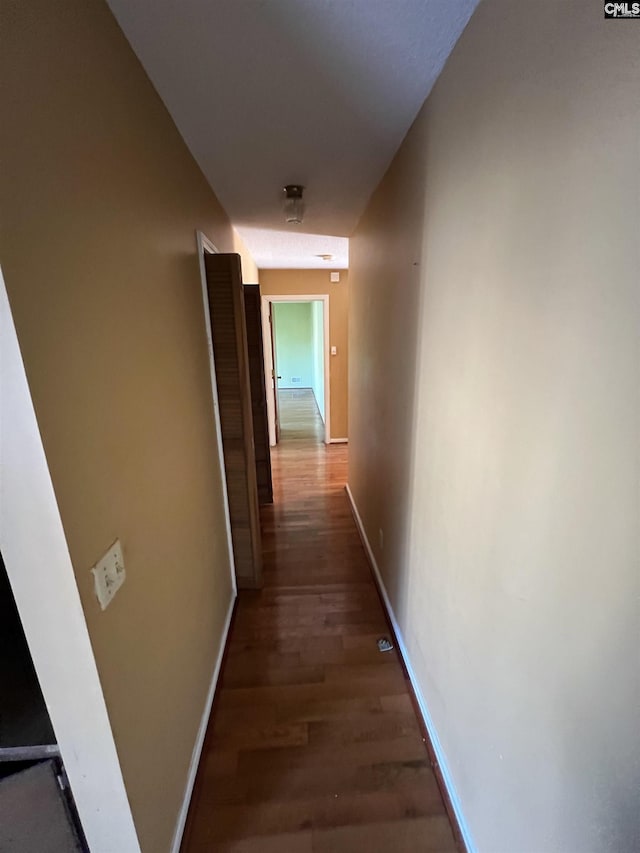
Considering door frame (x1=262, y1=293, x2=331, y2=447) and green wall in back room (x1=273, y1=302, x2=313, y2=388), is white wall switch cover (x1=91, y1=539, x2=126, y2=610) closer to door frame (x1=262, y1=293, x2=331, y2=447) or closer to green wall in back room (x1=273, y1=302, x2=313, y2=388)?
door frame (x1=262, y1=293, x2=331, y2=447)

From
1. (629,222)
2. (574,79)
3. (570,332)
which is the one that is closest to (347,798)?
(570,332)

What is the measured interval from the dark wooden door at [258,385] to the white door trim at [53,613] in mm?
2410

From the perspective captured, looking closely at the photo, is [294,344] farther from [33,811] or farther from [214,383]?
[33,811]

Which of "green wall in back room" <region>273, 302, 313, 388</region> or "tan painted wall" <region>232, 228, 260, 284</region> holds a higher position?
"tan painted wall" <region>232, 228, 260, 284</region>

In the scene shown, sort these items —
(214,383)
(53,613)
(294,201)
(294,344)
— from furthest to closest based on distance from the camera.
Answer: (294,344) → (294,201) → (214,383) → (53,613)

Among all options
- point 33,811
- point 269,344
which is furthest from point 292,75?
point 269,344

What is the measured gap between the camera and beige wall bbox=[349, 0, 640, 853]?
57cm

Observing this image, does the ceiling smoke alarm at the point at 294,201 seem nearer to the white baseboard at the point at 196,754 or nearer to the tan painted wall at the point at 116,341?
the tan painted wall at the point at 116,341

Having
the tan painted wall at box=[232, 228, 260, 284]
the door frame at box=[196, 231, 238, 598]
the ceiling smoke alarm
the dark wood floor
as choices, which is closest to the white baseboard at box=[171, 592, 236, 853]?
the dark wood floor

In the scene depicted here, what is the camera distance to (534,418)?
77cm

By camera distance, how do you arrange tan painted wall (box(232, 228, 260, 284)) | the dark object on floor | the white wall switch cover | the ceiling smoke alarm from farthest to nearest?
1. tan painted wall (box(232, 228, 260, 284))
2. the ceiling smoke alarm
3. the dark object on floor
4. the white wall switch cover

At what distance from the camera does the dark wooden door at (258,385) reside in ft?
10.1

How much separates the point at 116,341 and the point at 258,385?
2287 millimetres

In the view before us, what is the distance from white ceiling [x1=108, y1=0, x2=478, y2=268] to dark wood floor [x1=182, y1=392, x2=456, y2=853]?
2.34m
